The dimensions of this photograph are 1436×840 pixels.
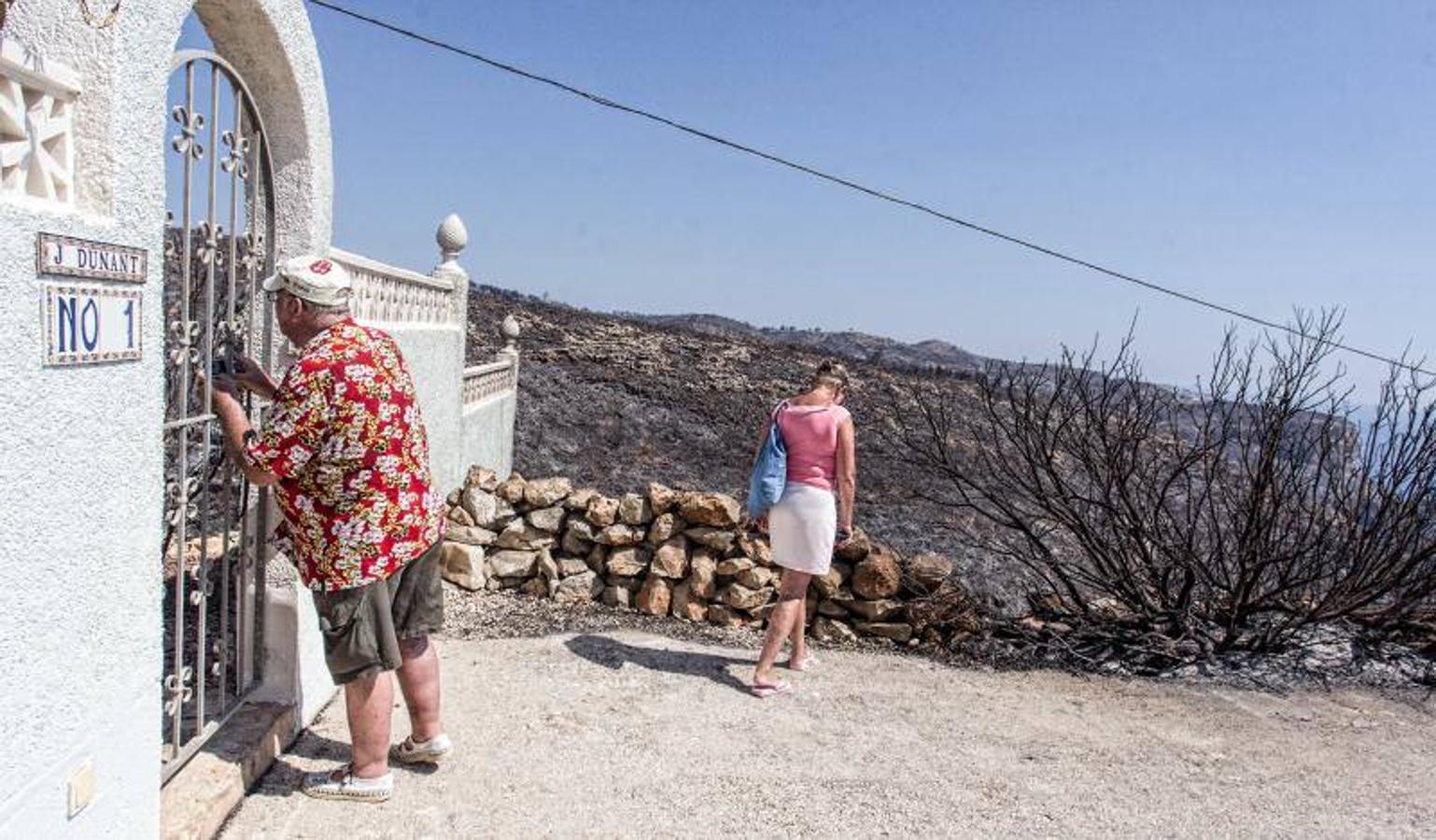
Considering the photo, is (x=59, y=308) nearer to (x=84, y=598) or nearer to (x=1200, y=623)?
(x=84, y=598)

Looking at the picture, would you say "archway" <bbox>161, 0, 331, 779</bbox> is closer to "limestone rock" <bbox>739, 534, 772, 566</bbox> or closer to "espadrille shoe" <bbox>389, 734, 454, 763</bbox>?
"espadrille shoe" <bbox>389, 734, 454, 763</bbox>

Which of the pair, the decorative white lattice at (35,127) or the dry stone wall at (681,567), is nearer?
the decorative white lattice at (35,127)

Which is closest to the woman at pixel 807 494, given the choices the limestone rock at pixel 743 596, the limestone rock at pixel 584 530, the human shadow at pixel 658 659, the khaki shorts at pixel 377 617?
the human shadow at pixel 658 659

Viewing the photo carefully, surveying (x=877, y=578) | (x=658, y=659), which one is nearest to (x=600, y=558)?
(x=658, y=659)

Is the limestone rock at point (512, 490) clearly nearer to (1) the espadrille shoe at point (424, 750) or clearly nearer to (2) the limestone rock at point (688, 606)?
(2) the limestone rock at point (688, 606)

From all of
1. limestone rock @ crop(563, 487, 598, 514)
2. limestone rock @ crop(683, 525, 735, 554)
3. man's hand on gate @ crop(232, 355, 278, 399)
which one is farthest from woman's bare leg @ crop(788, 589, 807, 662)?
man's hand on gate @ crop(232, 355, 278, 399)

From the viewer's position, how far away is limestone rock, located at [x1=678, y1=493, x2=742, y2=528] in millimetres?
5516

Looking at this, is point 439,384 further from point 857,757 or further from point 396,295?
point 857,757

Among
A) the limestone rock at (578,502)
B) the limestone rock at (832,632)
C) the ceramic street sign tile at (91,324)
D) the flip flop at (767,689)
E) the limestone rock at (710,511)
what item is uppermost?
the ceramic street sign tile at (91,324)

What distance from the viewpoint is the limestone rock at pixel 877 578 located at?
17.9 ft

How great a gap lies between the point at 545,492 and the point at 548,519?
0.17 metres

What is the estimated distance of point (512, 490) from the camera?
19.4 feet

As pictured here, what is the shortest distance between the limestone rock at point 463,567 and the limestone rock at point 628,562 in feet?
2.57

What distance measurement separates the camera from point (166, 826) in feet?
8.39
